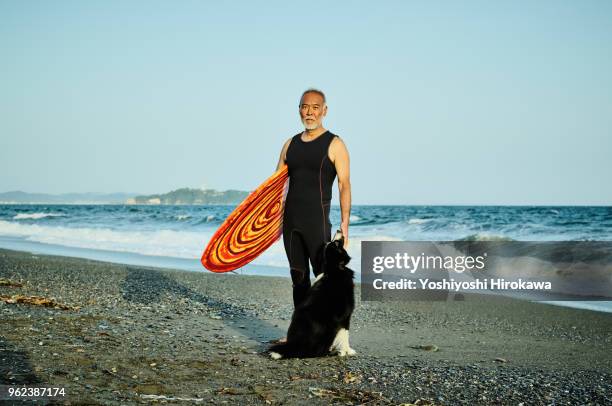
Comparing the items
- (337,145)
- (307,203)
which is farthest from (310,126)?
(307,203)

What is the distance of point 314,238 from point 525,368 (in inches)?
81.5

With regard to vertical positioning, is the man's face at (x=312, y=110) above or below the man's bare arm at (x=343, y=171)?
above

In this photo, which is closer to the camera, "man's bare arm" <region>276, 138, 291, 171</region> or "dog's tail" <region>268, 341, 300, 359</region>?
"dog's tail" <region>268, 341, 300, 359</region>

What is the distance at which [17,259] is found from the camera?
12453mm

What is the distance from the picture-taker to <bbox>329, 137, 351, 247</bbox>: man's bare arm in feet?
16.0

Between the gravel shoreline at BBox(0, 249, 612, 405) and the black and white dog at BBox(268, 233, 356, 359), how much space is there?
12 cm

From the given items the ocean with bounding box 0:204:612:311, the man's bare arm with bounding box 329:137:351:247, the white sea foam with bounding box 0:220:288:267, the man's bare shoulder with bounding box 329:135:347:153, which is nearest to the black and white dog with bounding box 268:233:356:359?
the man's bare arm with bounding box 329:137:351:247

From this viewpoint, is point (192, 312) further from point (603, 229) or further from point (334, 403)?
point (603, 229)

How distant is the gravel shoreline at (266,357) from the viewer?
3865mm

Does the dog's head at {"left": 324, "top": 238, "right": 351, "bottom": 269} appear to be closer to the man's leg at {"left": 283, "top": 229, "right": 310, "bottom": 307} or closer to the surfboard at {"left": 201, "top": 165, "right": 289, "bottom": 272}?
the man's leg at {"left": 283, "top": 229, "right": 310, "bottom": 307}

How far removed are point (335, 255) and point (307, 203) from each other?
574mm

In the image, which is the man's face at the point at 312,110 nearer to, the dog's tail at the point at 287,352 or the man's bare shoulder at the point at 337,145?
the man's bare shoulder at the point at 337,145

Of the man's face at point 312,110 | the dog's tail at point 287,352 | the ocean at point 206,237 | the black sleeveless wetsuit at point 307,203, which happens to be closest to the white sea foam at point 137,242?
the ocean at point 206,237

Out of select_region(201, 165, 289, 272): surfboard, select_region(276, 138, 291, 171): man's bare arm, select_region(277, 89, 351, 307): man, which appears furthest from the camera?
select_region(201, 165, 289, 272): surfboard
